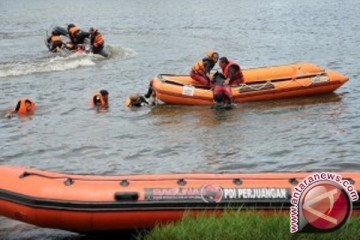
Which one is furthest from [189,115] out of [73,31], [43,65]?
[73,31]

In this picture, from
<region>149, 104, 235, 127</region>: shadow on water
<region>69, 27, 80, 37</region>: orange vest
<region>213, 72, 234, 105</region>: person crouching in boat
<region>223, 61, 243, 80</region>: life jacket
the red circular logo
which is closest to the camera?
the red circular logo

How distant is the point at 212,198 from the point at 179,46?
18185 mm

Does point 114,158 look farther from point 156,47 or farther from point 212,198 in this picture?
point 156,47

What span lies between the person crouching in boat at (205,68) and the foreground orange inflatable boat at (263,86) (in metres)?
0.15

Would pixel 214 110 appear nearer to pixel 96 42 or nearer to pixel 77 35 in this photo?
pixel 96 42

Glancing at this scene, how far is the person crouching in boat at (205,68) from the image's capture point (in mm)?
12117

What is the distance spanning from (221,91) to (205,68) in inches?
32.9

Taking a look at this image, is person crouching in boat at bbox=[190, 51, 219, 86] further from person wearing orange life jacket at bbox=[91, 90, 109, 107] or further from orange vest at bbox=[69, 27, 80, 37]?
orange vest at bbox=[69, 27, 80, 37]

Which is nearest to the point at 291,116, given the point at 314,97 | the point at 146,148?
the point at 314,97

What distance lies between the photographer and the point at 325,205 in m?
3.92

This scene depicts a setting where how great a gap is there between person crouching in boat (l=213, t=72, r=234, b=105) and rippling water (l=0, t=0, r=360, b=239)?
0.89ft

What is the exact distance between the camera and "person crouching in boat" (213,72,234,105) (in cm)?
1162

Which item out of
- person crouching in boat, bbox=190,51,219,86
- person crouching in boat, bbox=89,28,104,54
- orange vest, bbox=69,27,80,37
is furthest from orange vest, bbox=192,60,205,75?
orange vest, bbox=69,27,80,37

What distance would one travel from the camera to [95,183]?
5805 mm
